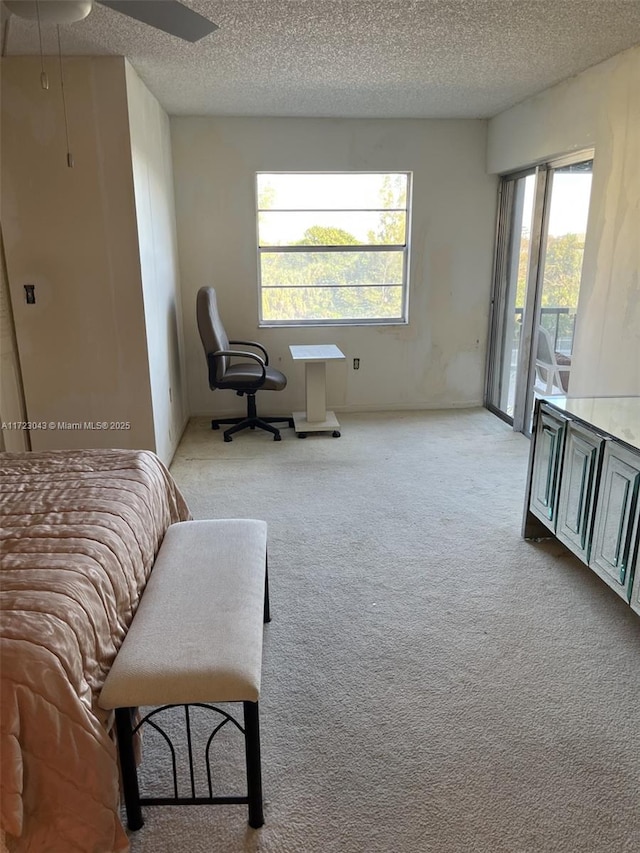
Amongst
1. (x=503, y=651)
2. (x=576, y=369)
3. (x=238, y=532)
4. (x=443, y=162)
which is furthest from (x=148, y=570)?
(x=443, y=162)

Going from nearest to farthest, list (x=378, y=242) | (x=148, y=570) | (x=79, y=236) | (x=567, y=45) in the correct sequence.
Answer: (x=148, y=570), (x=567, y=45), (x=79, y=236), (x=378, y=242)

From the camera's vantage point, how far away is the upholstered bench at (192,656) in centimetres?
144

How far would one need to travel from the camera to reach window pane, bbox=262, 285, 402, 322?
5.27 meters

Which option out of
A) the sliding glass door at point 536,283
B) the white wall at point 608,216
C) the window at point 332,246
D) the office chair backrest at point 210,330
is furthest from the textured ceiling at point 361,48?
the office chair backrest at point 210,330

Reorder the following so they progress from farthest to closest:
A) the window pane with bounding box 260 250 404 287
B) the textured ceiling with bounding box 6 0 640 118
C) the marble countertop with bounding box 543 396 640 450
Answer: the window pane with bounding box 260 250 404 287
the textured ceiling with bounding box 6 0 640 118
the marble countertop with bounding box 543 396 640 450

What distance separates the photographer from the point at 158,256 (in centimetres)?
406

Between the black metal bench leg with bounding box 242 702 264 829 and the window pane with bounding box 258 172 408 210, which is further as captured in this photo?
the window pane with bounding box 258 172 408 210

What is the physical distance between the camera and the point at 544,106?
13.3 ft

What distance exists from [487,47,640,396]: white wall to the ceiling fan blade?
2328 millimetres

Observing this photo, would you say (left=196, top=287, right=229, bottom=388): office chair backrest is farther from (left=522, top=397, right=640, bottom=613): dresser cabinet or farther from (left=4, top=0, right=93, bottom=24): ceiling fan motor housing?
(left=522, top=397, right=640, bottom=613): dresser cabinet

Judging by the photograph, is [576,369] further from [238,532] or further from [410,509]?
[238,532]

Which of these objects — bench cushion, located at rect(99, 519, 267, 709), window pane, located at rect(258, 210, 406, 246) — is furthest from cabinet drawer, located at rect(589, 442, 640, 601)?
window pane, located at rect(258, 210, 406, 246)

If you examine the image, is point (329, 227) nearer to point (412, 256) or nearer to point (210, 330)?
point (412, 256)

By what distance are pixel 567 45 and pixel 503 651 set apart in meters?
3.03
